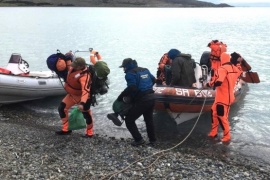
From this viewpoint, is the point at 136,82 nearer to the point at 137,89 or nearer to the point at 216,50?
the point at 137,89

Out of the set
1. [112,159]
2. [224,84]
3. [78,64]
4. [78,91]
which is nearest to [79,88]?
[78,91]

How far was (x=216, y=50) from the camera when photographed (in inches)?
340

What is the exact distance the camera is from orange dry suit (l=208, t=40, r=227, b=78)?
848 cm

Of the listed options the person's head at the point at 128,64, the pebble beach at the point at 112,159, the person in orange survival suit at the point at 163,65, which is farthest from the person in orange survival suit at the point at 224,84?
the person in orange survival suit at the point at 163,65

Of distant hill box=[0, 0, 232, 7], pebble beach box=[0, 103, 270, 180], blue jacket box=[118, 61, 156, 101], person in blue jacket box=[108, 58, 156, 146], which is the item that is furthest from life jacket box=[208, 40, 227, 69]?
distant hill box=[0, 0, 232, 7]

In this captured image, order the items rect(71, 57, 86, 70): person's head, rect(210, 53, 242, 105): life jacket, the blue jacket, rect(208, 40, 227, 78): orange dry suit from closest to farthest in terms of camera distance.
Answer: the blue jacket
rect(71, 57, 86, 70): person's head
rect(210, 53, 242, 105): life jacket
rect(208, 40, 227, 78): orange dry suit

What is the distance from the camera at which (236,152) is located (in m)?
7.11

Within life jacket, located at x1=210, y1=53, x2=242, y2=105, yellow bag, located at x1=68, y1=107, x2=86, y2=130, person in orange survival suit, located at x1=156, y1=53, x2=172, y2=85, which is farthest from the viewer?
person in orange survival suit, located at x1=156, y1=53, x2=172, y2=85

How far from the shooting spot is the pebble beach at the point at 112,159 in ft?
17.3

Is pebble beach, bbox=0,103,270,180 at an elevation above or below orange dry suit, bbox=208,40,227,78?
below

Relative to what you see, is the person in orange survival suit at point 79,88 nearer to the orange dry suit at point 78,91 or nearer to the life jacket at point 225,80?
the orange dry suit at point 78,91

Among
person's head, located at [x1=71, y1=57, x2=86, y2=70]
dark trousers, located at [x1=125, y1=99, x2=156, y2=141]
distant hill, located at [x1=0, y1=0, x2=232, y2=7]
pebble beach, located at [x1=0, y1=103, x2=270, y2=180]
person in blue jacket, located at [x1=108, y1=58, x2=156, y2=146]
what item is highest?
person's head, located at [x1=71, y1=57, x2=86, y2=70]

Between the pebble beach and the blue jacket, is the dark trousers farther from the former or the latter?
the pebble beach

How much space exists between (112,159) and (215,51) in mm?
4176
